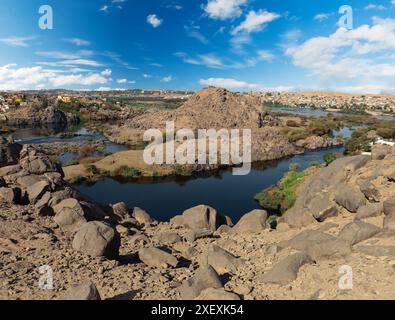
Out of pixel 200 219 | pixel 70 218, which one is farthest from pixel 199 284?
pixel 200 219

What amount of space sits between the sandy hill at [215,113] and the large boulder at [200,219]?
6284 cm

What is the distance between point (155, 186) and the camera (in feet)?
157

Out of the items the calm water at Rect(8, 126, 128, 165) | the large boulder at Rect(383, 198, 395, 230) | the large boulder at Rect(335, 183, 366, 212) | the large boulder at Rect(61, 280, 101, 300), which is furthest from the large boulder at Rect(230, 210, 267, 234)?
the calm water at Rect(8, 126, 128, 165)

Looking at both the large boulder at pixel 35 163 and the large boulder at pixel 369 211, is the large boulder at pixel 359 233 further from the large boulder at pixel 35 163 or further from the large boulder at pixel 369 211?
the large boulder at pixel 35 163

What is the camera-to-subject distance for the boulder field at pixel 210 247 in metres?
11.2

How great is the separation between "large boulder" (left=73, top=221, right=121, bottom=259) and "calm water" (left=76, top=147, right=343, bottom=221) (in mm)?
19541

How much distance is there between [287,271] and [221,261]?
3.02 metres

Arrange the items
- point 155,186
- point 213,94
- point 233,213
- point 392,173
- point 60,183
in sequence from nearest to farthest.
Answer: point 392,173
point 60,183
point 233,213
point 155,186
point 213,94

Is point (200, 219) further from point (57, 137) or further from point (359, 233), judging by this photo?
point (57, 137)

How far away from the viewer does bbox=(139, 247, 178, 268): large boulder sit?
1513 cm

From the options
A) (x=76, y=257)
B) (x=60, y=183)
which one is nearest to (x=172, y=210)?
(x=60, y=183)

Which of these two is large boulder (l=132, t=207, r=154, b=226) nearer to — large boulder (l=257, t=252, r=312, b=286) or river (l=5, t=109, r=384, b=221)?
river (l=5, t=109, r=384, b=221)

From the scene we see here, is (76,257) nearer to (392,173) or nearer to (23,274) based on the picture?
(23,274)
